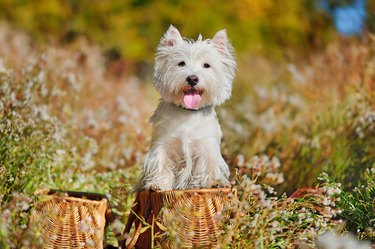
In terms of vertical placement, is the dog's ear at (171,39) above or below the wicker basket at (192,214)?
above

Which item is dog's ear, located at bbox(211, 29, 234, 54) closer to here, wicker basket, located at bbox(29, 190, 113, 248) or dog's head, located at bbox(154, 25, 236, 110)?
dog's head, located at bbox(154, 25, 236, 110)

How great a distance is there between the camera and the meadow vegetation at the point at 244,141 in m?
3.41

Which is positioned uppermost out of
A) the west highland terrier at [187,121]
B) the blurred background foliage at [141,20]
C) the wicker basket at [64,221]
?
the blurred background foliage at [141,20]

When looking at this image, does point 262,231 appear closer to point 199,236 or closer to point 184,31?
point 199,236

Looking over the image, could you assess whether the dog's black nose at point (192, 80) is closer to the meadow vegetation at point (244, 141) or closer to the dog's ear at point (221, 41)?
the dog's ear at point (221, 41)

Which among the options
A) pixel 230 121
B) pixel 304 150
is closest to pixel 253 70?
pixel 230 121

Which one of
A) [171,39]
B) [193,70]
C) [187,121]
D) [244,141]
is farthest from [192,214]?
[244,141]

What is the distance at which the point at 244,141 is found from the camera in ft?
20.9

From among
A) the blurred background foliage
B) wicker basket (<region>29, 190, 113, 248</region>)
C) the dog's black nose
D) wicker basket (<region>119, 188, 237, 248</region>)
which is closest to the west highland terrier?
the dog's black nose

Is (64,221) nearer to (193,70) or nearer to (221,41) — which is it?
(193,70)

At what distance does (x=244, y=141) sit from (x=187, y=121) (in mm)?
2861

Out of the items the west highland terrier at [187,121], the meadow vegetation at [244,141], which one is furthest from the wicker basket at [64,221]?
the west highland terrier at [187,121]

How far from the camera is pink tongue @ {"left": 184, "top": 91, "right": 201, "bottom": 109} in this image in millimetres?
3539

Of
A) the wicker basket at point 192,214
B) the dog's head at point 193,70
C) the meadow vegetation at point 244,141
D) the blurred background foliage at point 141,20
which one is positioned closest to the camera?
the wicker basket at point 192,214
